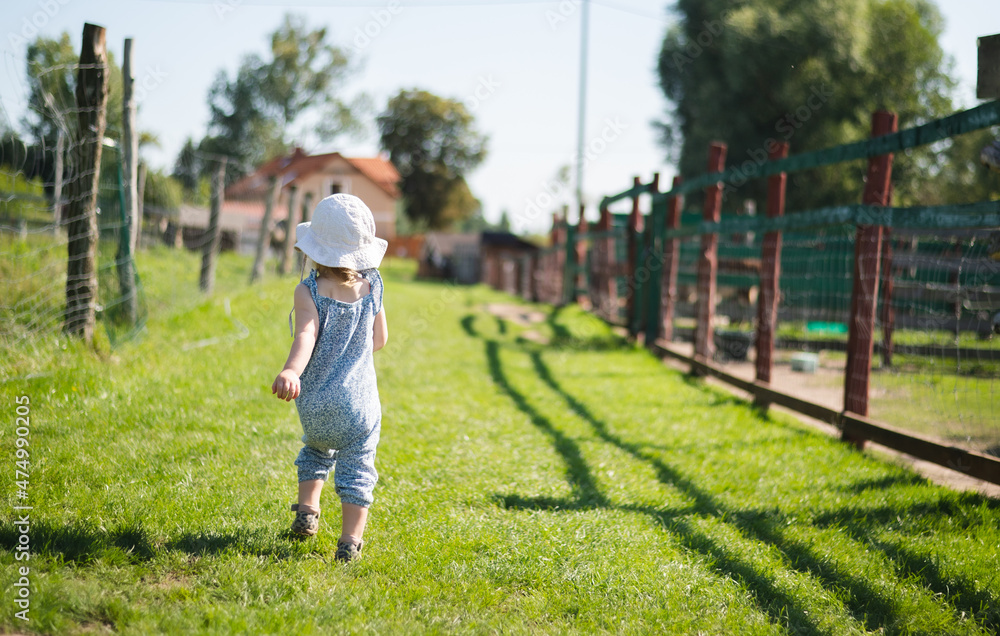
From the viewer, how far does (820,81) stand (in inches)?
941

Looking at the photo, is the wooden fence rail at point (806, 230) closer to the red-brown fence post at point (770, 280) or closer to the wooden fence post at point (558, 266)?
the red-brown fence post at point (770, 280)

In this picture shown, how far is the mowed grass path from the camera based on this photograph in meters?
2.58

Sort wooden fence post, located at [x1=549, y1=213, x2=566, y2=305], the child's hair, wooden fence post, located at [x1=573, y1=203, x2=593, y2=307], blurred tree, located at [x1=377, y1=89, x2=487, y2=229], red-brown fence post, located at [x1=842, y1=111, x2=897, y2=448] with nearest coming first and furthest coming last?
the child's hair, red-brown fence post, located at [x1=842, y1=111, x2=897, y2=448], wooden fence post, located at [x1=573, y1=203, x2=593, y2=307], wooden fence post, located at [x1=549, y1=213, x2=566, y2=305], blurred tree, located at [x1=377, y1=89, x2=487, y2=229]

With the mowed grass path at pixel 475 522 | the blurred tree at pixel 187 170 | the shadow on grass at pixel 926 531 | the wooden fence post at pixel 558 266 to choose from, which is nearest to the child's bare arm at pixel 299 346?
the mowed grass path at pixel 475 522

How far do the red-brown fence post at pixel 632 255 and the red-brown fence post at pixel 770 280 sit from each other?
11.7 ft

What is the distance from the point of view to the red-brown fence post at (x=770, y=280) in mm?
6272

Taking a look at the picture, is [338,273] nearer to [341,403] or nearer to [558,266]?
[341,403]

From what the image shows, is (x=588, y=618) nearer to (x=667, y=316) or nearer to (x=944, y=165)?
(x=667, y=316)

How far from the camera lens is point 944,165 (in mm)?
26516

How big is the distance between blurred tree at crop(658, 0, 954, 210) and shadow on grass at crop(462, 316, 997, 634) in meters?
22.0

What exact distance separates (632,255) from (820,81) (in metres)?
17.0

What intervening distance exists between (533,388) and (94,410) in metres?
3.80

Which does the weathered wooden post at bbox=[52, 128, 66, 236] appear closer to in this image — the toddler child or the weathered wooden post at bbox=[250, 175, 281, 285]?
the toddler child

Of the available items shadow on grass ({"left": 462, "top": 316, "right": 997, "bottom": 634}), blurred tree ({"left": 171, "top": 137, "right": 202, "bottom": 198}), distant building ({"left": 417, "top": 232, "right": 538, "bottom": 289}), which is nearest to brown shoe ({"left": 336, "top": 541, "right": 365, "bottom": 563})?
shadow on grass ({"left": 462, "top": 316, "right": 997, "bottom": 634})
